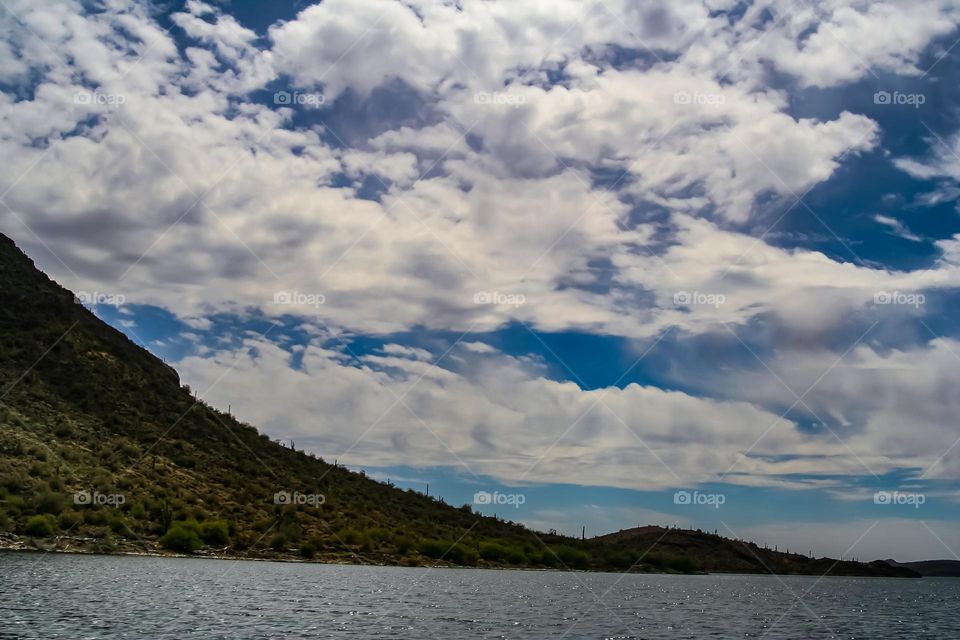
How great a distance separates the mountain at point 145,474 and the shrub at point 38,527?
152 millimetres

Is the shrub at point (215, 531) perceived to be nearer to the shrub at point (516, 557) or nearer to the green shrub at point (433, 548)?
the green shrub at point (433, 548)

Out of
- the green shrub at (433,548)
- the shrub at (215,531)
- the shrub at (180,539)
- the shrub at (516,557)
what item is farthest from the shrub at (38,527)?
the shrub at (516,557)

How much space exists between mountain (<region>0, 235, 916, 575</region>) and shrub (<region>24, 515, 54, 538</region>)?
152mm

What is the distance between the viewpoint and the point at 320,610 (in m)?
56.1

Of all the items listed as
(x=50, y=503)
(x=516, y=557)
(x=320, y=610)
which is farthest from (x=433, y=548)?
(x=320, y=610)

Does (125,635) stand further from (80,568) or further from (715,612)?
(715,612)

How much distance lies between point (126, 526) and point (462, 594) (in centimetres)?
4170


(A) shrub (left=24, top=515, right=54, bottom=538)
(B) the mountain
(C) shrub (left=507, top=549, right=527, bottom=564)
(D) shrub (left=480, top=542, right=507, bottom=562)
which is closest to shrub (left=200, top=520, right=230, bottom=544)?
(B) the mountain

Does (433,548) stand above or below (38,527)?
below

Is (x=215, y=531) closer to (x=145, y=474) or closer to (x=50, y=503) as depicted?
(x=145, y=474)

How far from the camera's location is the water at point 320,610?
141 ft

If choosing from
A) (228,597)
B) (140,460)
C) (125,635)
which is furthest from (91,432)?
(125,635)

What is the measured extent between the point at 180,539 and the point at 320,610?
49570mm

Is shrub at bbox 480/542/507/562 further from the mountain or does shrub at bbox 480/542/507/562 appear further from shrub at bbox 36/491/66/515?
shrub at bbox 36/491/66/515
